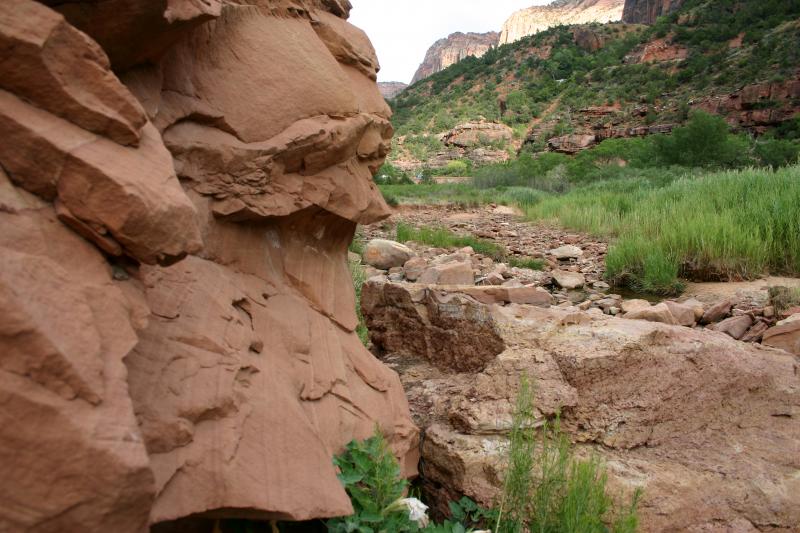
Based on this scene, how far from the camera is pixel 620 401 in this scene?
264 centimetres

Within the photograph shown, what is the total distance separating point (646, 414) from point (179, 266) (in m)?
2.03

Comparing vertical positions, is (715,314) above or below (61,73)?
below

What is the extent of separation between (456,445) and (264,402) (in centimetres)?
101

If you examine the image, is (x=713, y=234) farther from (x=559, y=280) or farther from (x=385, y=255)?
(x=385, y=255)

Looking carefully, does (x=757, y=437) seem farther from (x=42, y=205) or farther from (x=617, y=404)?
(x=42, y=205)

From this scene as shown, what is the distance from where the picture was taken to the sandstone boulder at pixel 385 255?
826 centimetres

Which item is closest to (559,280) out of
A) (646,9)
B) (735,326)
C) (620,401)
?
(735,326)

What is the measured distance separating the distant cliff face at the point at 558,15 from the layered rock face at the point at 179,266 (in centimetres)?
10859

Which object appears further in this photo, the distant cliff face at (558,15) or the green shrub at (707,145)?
the distant cliff face at (558,15)

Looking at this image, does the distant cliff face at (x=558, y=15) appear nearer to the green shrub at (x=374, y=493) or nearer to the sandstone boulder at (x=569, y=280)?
the sandstone boulder at (x=569, y=280)

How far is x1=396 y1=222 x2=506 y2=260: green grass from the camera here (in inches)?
386

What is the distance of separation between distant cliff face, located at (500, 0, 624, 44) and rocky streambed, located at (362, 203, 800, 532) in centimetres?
10802

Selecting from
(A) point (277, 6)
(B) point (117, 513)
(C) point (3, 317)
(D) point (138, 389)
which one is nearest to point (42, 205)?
(C) point (3, 317)

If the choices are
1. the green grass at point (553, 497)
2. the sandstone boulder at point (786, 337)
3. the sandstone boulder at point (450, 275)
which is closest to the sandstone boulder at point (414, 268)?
the sandstone boulder at point (450, 275)
